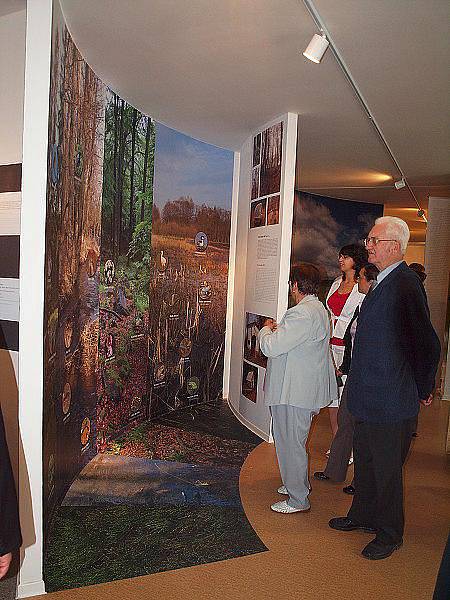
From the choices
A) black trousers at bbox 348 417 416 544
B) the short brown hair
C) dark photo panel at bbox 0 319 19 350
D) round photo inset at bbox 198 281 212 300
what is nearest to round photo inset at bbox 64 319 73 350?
dark photo panel at bbox 0 319 19 350

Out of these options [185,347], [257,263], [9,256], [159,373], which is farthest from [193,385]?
[9,256]

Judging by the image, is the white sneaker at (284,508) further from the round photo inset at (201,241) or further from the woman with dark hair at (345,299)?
the round photo inset at (201,241)

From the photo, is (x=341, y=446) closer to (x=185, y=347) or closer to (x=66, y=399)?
(x=66, y=399)

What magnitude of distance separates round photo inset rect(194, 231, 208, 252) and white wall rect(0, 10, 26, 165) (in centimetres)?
401

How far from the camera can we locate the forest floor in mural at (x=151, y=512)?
11.6 feet

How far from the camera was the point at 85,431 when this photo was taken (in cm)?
502

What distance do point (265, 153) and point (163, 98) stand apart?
1.34m

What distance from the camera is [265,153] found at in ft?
21.6

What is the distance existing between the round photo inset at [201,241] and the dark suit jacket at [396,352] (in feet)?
12.9

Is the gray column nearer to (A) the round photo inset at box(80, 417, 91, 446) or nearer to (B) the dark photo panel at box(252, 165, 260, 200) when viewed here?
(B) the dark photo panel at box(252, 165, 260, 200)

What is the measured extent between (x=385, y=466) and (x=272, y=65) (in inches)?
119

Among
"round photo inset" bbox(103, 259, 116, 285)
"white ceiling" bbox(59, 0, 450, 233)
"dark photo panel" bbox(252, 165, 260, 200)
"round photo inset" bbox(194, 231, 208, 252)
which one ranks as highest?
"white ceiling" bbox(59, 0, 450, 233)

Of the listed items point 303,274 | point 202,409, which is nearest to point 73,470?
point 303,274

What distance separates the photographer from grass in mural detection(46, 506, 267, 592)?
3.43 metres
